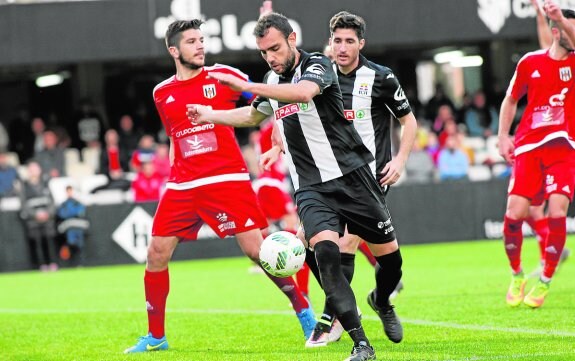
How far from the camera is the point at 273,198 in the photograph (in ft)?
46.5

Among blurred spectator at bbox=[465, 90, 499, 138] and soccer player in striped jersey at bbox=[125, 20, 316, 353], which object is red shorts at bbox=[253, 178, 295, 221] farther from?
blurred spectator at bbox=[465, 90, 499, 138]

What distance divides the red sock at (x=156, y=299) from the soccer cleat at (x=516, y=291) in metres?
3.30

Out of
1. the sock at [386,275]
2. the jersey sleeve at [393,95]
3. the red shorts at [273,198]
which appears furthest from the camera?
the red shorts at [273,198]

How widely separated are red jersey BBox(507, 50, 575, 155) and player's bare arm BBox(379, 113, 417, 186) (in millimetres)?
2242

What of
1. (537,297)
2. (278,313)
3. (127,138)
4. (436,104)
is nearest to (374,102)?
(537,297)

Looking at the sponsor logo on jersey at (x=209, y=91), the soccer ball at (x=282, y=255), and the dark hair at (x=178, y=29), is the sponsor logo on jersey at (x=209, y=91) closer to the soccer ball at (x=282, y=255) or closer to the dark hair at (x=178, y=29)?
the dark hair at (x=178, y=29)

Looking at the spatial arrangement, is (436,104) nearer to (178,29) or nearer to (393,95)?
(393,95)

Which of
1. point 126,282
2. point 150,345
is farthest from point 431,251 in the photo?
point 150,345

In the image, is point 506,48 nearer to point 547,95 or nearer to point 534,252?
point 534,252

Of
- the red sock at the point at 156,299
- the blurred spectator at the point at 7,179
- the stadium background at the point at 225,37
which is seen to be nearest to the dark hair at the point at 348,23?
the red sock at the point at 156,299

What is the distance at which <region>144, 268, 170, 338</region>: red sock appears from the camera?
8.50 m

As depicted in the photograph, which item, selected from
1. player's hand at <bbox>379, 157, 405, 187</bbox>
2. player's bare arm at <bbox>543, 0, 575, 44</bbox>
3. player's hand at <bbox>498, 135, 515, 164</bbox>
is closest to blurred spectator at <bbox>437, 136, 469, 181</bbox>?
player's hand at <bbox>498, 135, 515, 164</bbox>

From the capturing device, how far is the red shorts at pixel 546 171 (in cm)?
996

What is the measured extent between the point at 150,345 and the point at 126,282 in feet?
25.5
